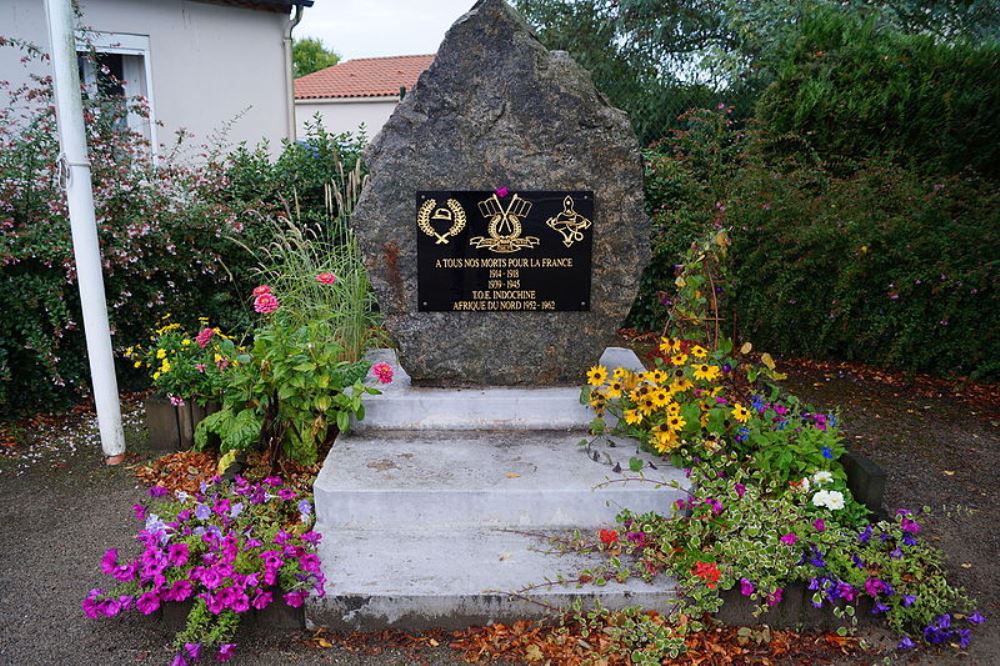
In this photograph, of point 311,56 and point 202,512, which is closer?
point 202,512

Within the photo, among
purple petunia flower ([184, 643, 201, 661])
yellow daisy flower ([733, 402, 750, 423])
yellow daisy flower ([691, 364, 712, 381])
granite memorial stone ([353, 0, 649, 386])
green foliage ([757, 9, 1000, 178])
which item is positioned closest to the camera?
purple petunia flower ([184, 643, 201, 661])

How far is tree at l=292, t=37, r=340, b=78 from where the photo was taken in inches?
1551

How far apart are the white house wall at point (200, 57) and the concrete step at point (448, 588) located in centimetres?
633

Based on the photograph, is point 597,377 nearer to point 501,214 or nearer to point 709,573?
point 501,214

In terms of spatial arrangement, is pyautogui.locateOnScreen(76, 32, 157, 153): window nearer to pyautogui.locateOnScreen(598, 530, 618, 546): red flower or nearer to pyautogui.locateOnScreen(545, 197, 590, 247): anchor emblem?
pyautogui.locateOnScreen(545, 197, 590, 247): anchor emblem

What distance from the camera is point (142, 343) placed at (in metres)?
4.99

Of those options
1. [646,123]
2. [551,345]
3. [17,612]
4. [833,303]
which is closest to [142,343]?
[17,612]

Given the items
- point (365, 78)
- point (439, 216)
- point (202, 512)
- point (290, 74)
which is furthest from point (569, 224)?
point (365, 78)

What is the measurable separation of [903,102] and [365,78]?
17883 millimetres

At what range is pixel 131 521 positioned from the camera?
3270 millimetres

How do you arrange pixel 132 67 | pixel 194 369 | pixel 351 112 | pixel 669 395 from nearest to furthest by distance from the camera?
pixel 669 395, pixel 194 369, pixel 132 67, pixel 351 112

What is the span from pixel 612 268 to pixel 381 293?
47.1 inches

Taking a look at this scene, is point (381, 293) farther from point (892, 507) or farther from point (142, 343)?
point (892, 507)

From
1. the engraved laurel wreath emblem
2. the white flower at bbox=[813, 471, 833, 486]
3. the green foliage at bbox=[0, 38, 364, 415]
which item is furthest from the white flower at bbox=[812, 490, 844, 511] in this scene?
the green foliage at bbox=[0, 38, 364, 415]
